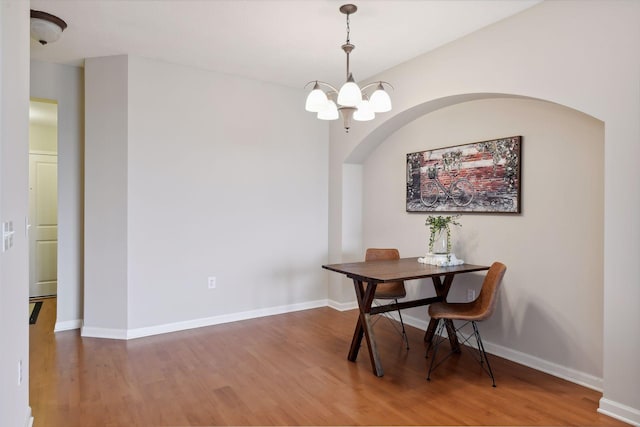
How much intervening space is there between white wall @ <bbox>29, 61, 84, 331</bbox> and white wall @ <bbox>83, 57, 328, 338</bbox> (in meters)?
0.33

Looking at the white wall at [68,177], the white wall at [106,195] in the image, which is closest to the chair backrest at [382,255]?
the white wall at [106,195]

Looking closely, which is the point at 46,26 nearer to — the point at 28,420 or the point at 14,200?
the point at 14,200

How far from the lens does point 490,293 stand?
9.30 feet

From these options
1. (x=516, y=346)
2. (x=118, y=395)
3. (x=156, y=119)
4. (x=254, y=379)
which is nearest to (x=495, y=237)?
(x=516, y=346)

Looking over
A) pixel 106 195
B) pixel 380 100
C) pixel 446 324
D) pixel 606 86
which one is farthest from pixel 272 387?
pixel 606 86

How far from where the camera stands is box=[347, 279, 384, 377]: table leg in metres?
2.97

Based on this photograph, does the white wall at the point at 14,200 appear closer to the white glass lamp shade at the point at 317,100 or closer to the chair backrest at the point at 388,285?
the white glass lamp shade at the point at 317,100

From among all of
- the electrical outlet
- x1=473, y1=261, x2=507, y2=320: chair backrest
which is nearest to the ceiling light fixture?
x1=473, y1=261, x2=507, y2=320: chair backrest

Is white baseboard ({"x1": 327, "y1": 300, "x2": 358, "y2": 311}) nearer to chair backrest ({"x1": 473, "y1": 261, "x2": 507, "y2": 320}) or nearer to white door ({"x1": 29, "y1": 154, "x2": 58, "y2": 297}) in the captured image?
chair backrest ({"x1": 473, "y1": 261, "x2": 507, "y2": 320})

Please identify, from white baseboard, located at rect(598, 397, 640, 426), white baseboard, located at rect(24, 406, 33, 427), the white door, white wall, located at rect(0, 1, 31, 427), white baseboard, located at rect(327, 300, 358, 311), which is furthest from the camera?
the white door

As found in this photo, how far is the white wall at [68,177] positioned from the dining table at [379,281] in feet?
8.77

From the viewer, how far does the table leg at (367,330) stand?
2.97 metres

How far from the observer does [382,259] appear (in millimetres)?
3984

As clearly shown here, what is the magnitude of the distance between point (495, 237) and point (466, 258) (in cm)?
38
